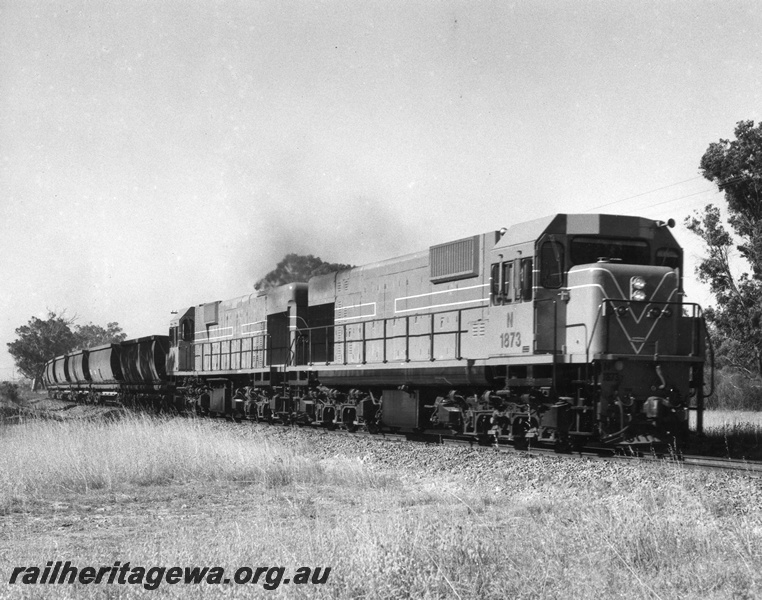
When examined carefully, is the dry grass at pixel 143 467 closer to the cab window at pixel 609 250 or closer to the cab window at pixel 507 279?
the cab window at pixel 507 279

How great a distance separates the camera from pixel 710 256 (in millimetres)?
32125

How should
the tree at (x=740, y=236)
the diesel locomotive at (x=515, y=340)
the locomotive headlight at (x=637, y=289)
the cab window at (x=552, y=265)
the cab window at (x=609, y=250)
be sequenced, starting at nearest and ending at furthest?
the diesel locomotive at (x=515, y=340)
the locomotive headlight at (x=637, y=289)
the cab window at (x=552, y=265)
the cab window at (x=609, y=250)
the tree at (x=740, y=236)

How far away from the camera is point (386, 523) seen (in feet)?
26.5

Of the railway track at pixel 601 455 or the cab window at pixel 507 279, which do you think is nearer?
the railway track at pixel 601 455

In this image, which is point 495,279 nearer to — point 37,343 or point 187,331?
point 187,331

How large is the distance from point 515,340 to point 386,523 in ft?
21.8

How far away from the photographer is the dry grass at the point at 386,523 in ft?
19.9

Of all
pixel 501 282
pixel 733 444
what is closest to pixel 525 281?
pixel 501 282

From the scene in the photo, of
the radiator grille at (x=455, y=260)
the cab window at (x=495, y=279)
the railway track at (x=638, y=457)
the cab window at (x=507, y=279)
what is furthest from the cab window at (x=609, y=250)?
the railway track at (x=638, y=457)

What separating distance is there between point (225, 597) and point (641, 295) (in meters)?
9.48

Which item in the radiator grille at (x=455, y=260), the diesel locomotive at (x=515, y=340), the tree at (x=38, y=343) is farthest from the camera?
the tree at (x=38, y=343)

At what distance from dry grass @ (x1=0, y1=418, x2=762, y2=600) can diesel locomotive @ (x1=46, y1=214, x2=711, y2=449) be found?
1.30 m

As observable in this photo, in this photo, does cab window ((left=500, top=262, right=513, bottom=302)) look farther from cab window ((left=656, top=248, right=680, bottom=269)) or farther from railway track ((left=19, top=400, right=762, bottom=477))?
railway track ((left=19, top=400, right=762, bottom=477))

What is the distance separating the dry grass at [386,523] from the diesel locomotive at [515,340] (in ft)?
4.26
